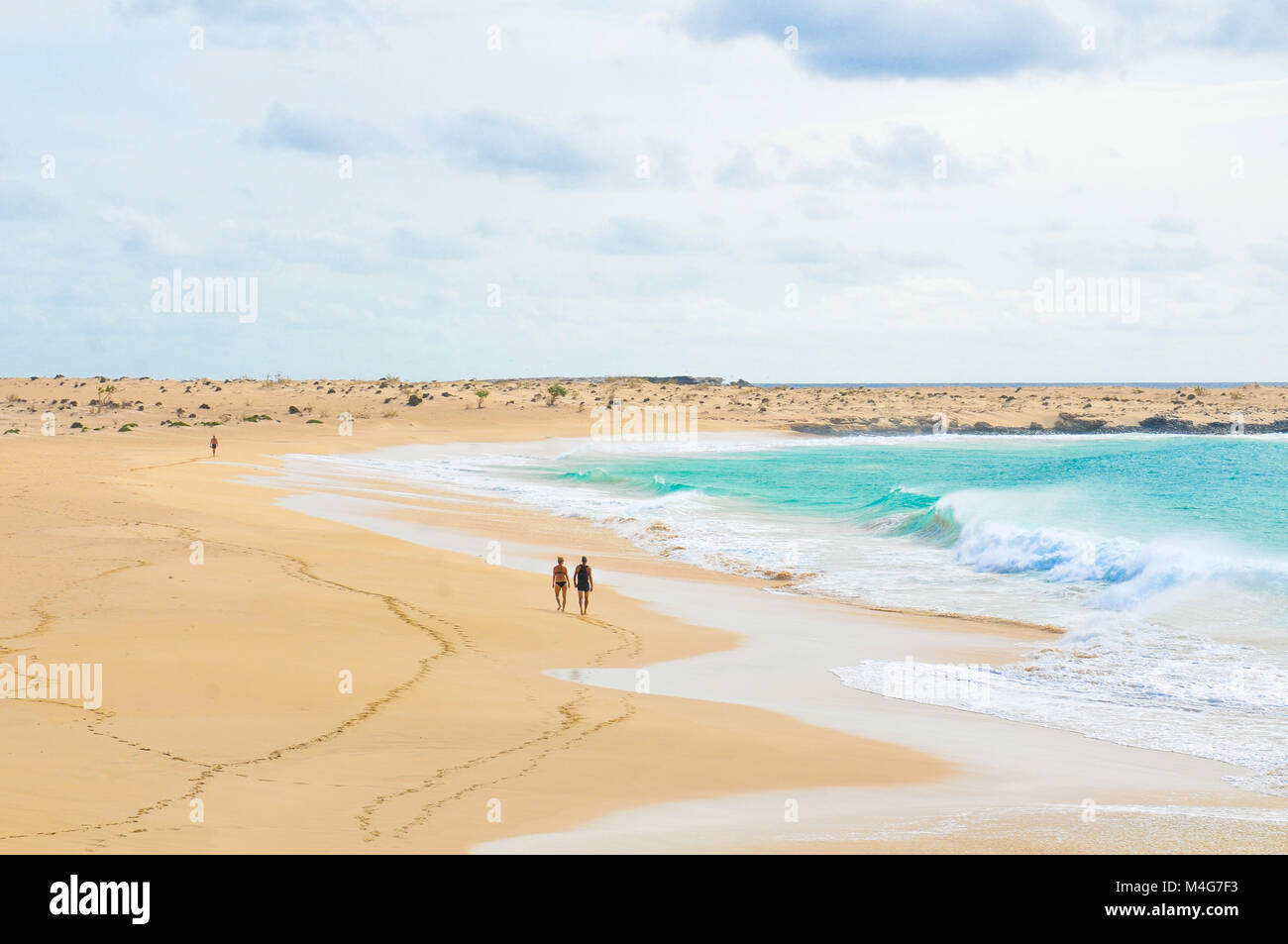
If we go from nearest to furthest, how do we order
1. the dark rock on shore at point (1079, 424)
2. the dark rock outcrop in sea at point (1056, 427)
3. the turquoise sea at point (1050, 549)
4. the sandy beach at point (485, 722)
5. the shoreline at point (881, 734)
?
the sandy beach at point (485, 722)
the shoreline at point (881, 734)
the turquoise sea at point (1050, 549)
the dark rock outcrop in sea at point (1056, 427)
the dark rock on shore at point (1079, 424)

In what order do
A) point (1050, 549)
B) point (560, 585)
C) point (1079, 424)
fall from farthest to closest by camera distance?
point (1079, 424) → point (1050, 549) → point (560, 585)

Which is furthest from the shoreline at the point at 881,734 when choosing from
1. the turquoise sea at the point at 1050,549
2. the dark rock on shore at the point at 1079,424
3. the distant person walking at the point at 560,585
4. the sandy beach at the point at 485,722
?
the dark rock on shore at the point at 1079,424

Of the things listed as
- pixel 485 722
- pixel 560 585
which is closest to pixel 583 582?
pixel 560 585

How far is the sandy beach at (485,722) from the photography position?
25.4 feet

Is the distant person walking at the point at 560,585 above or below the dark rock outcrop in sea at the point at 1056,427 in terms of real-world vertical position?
below

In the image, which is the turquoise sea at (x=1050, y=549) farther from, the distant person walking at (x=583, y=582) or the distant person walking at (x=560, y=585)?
the distant person walking at (x=560, y=585)

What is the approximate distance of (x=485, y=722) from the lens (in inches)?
416

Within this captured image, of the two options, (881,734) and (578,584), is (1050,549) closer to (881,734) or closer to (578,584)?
(578,584)

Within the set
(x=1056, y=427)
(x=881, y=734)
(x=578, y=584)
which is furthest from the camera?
(x=1056, y=427)

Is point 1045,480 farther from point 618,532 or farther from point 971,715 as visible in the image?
point 971,715

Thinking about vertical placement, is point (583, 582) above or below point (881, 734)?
above

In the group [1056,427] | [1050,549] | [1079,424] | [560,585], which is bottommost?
[1050,549]
